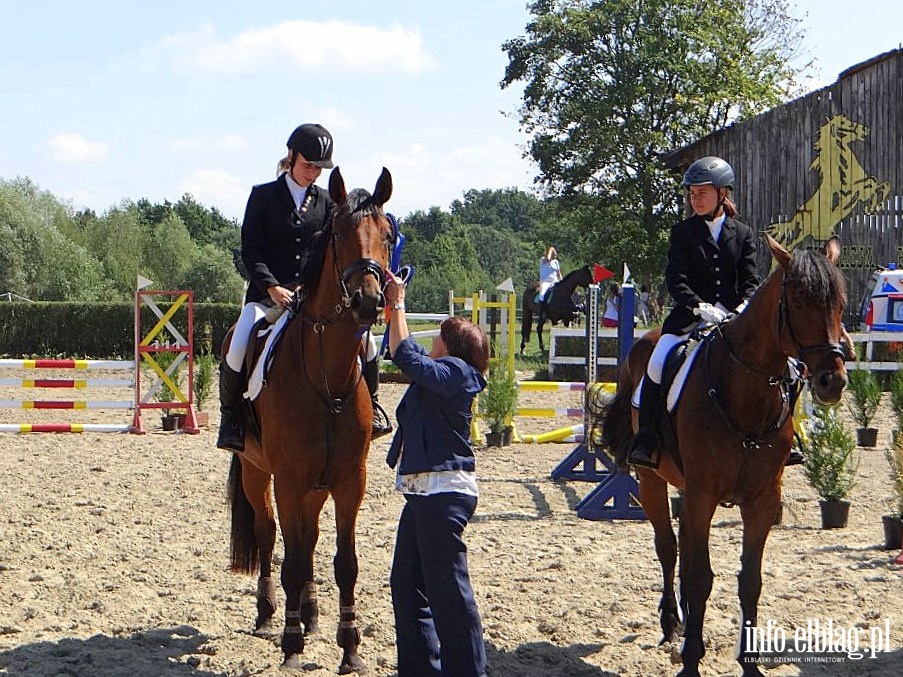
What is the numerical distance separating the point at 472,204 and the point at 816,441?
111 m

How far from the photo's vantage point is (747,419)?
5.11m

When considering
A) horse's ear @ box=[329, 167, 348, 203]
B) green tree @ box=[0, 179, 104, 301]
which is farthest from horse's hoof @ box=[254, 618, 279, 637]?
green tree @ box=[0, 179, 104, 301]

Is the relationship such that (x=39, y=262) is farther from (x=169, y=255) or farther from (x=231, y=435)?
(x=231, y=435)

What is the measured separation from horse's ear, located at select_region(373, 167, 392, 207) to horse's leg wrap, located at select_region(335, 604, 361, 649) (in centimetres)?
194

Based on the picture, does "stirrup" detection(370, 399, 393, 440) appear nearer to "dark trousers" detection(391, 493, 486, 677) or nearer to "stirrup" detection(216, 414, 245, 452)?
"stirrup" detection(216, 414, 245, 452)

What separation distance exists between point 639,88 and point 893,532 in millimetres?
28302

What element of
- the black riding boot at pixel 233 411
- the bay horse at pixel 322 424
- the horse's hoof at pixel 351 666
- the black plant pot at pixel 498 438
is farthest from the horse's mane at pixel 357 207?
the black plant pot at pixel 498 438

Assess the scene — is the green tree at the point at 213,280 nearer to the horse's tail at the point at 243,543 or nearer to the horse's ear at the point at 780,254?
the horse's tail at the point at 243,543

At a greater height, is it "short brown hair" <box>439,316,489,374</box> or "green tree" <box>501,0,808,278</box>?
"green tree" <box>501,0,808,278</box>

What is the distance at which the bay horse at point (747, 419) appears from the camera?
4.71 metres

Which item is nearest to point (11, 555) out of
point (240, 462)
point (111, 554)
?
point (111, 554)

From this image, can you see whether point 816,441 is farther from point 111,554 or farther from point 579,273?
point 579,273

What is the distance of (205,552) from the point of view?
286 inches

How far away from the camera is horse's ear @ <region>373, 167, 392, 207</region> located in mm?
4914
